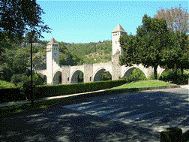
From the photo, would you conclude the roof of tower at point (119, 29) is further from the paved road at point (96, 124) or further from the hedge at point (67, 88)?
the paved road at point (96, 124)

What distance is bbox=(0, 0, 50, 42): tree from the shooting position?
31.3 feet

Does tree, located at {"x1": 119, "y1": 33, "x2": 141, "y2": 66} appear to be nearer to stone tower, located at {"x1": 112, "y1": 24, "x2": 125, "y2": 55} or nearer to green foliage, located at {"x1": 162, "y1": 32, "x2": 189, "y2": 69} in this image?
green foliage, located at {"x1": 162, "y1": 32, "x2": 189, "y2": 69}

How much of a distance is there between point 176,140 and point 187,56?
19462 millimetres

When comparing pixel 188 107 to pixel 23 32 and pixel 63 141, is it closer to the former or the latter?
pixel 63 141

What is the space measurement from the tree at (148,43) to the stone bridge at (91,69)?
825 cm

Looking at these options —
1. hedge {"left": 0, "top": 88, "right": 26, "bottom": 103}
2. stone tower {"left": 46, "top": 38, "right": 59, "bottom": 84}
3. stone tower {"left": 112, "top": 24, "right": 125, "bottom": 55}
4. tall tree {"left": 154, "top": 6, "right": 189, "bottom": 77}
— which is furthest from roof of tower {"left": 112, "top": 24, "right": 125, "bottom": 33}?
hedge {"left": 0, "top": 88, "right": 26, "bottom": 103}

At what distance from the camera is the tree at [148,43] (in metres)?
20.6

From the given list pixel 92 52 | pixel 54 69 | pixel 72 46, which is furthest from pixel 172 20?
pixel 72 46

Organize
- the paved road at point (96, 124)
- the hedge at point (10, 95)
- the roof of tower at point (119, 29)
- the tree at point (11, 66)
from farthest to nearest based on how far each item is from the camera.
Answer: the roof of tower at point (119, 29), the tree at point (11, 66), the hedge at point (10, 95), the paved road at point (96, 124)

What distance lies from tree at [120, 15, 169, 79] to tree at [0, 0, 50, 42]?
1372cm

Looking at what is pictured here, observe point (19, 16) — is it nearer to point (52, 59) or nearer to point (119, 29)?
point (119, 29)

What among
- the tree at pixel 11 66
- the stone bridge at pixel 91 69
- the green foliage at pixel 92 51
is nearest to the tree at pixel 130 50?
the stone bridge at pixel 91 69

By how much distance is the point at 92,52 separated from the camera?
13962cm

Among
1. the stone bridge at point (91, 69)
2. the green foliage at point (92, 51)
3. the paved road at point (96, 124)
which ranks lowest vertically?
the paved road at point (96, 124)
